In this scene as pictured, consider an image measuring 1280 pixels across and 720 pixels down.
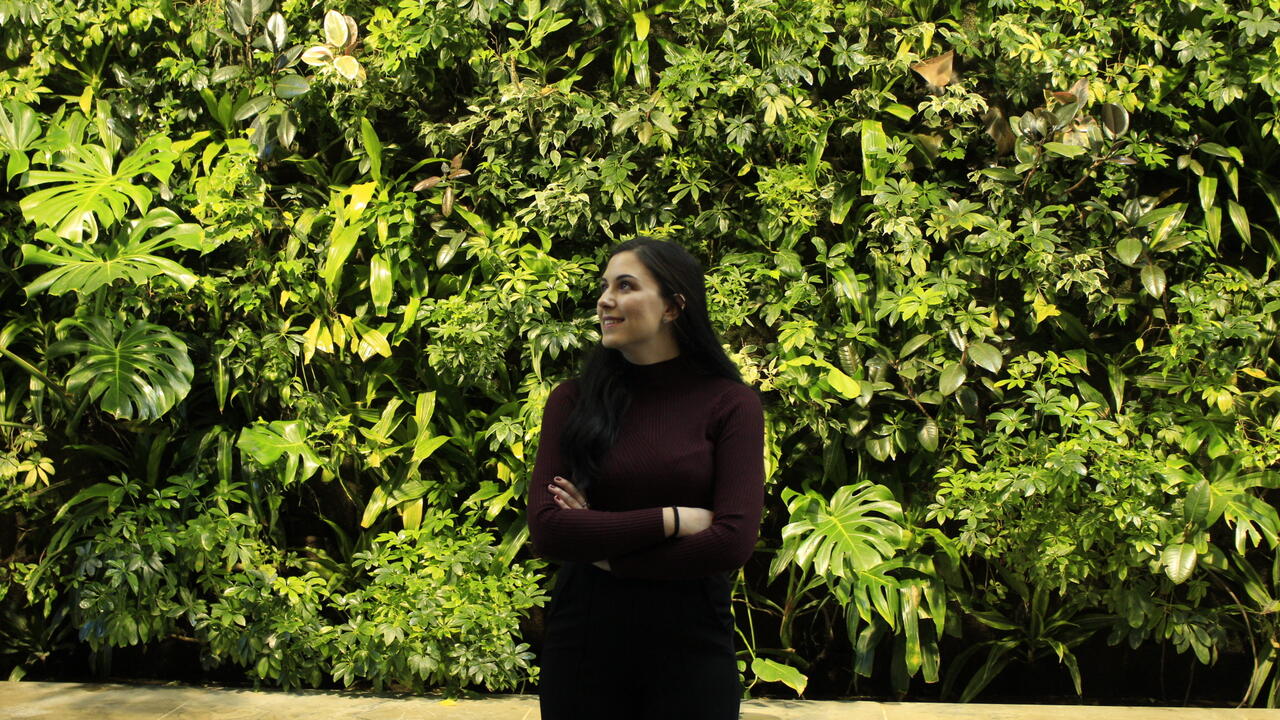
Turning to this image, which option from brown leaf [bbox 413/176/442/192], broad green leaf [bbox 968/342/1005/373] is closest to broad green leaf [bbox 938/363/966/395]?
broad green leaf [bbox 968/342/1005/373]

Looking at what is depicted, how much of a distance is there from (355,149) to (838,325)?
5.76 feet

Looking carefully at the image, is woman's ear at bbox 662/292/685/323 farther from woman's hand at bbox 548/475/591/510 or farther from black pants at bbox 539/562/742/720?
black pants at bbox 539/562/742/720

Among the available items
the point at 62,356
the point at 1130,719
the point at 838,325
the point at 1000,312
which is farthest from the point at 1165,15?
the point at 62,356

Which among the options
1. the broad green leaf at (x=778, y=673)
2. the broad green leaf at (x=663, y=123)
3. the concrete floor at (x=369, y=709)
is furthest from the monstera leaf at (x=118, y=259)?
the broad green leaf at (x=778, y=673)

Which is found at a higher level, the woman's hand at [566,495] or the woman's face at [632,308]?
the woman's face at [632,308]

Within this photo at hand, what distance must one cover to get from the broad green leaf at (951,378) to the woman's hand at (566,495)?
79.7 inches

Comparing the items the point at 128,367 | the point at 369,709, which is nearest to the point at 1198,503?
the point at 369,709

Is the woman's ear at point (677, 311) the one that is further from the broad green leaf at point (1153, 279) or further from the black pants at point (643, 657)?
the broad green leaf at point (1153, 279)

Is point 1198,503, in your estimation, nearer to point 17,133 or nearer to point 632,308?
point 632,308

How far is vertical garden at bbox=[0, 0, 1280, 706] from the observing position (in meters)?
3.58

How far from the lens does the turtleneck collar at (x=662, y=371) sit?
1.94 meters

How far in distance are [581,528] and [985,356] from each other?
216 centimetres

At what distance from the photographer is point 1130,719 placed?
132 inches

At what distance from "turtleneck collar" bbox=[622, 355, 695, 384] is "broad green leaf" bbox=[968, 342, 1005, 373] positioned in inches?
74.6
